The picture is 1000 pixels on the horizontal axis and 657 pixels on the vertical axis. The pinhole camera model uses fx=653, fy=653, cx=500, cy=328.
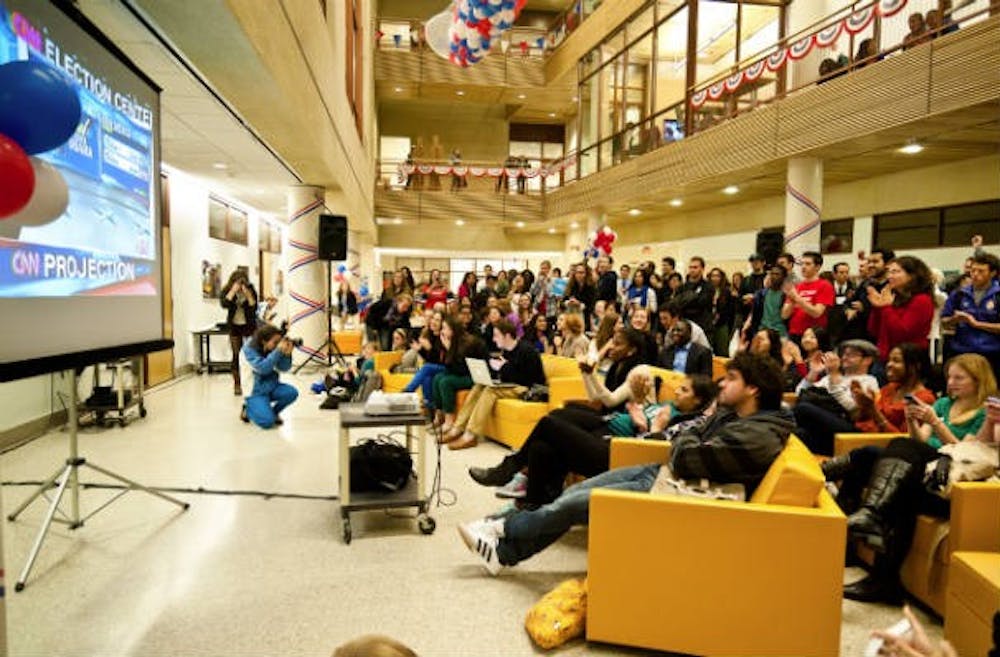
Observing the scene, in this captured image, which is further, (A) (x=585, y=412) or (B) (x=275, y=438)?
(B) (x=275, y=438)

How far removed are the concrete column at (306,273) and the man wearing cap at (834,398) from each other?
8.01m

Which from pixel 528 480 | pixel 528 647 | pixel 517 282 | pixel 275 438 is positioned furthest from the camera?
pixel 517 282

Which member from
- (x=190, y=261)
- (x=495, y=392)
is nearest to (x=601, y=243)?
(x=495, y=392)

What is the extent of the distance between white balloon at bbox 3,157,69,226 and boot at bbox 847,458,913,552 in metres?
3.28

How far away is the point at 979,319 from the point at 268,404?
6181 millimetres

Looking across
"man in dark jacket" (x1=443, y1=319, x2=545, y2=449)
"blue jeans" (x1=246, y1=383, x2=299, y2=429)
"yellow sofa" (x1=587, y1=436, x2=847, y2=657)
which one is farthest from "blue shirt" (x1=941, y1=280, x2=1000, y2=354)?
"blue jeans" (x1=246, y1=383, x2=299, y2=429)

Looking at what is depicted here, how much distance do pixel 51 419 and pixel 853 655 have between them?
6694 millimetres

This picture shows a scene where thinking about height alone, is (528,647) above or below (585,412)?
below

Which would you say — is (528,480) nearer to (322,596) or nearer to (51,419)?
(322,596)

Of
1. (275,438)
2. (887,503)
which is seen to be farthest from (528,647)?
(275,438)

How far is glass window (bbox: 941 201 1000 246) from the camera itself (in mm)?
8695

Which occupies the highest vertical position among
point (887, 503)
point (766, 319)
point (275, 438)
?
point (766, 319)

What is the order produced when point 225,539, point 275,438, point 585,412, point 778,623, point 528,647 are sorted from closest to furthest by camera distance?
point 778,623, point 528,647, point 225,539, point 585,412, point 275,438

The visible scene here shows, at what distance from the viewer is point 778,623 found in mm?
2459
